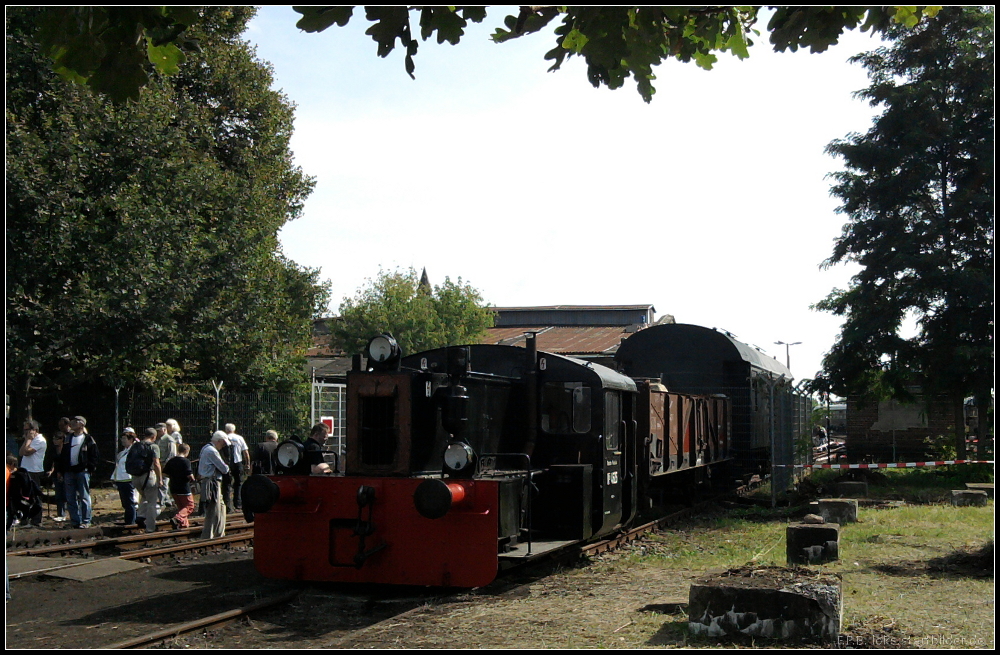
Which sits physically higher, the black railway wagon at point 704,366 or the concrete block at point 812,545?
the black railway wagon at point 704,366

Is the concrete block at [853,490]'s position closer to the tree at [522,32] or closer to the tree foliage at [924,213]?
the tree foliage at [924,213]

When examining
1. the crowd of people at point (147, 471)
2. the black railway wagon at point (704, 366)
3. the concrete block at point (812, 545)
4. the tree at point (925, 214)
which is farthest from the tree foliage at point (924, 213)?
the crowd of people at point (147, 471)

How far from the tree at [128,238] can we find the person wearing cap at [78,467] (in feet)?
11.9

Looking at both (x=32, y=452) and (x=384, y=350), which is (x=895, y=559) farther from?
(x=32, y=452)

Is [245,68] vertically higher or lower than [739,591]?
higher

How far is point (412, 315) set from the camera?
45406mm

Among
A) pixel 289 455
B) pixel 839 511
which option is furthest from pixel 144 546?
pixel 839 511

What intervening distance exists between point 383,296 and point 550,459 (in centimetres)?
3834

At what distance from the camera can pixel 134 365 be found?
20.1m

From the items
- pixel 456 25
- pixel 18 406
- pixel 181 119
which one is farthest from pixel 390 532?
pixel 181 119

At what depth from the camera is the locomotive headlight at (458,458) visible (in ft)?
25.8

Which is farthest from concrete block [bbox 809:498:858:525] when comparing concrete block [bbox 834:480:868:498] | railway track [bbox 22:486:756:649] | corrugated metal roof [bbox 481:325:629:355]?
corrugated metal roof [bbox 481:325:629:355]

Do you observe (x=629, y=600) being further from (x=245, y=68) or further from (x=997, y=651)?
(x=245, y=68)

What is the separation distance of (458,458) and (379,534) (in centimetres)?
102
